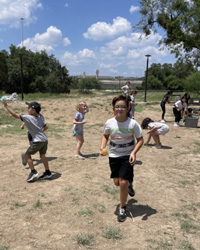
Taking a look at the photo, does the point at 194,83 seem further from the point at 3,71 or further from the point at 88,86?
the point at 88,86

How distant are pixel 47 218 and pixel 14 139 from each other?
614cm

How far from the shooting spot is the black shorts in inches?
129

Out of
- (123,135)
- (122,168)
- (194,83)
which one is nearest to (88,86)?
(194,83)

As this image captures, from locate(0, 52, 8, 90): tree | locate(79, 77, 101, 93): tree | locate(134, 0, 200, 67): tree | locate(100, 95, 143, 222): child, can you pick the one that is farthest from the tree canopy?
locate(100, 95, 143, 222): child

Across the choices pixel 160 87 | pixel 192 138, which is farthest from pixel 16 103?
pixel 160 87

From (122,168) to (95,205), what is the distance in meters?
0.90

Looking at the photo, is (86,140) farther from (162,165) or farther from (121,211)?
(121,211)

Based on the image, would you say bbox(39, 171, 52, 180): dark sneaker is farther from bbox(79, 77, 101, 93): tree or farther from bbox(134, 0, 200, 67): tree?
bbox(79, 77, 101, 93): tree

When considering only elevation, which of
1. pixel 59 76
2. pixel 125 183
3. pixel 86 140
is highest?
pixel 59 76

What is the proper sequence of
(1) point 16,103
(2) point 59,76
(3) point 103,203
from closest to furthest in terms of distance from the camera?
(3) point 103,203, (1) point 16,103, (2) point 59,76

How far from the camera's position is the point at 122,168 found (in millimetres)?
3316

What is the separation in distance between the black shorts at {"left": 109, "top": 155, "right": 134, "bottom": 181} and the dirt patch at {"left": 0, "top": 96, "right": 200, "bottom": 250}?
0.65 metres

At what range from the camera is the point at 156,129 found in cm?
→ 715

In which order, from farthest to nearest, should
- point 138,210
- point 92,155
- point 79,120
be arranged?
point 92,155, point 79,120, point 138,210
